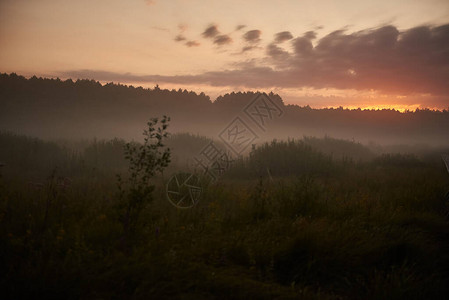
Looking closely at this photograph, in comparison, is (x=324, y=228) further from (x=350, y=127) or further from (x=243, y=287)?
(x=350, y=127)

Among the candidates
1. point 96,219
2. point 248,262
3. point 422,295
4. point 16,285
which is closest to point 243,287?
point 248,262

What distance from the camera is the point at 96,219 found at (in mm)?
4117

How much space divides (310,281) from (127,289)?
189 centimetres

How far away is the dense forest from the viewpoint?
3047cm

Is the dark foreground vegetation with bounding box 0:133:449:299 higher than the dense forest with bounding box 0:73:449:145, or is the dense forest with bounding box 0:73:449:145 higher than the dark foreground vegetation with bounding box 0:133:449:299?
the dense forest with bounding box 0:73:449:145

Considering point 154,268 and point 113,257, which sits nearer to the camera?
point 154,268

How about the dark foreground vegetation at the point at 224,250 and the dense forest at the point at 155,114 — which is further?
the dense forest at the point at 155,114

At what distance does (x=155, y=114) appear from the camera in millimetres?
41500

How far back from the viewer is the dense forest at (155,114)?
30.5 meters

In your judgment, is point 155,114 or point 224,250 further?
point 155,114

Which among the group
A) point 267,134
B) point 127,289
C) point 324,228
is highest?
point 267,134

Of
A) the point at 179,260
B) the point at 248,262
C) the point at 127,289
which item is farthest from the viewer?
the point at 248,262

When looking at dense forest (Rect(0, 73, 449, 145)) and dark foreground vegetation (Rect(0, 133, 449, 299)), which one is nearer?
dark foreground vegetation (Rect(0, 133, 449, 299))

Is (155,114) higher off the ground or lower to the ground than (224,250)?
higher
